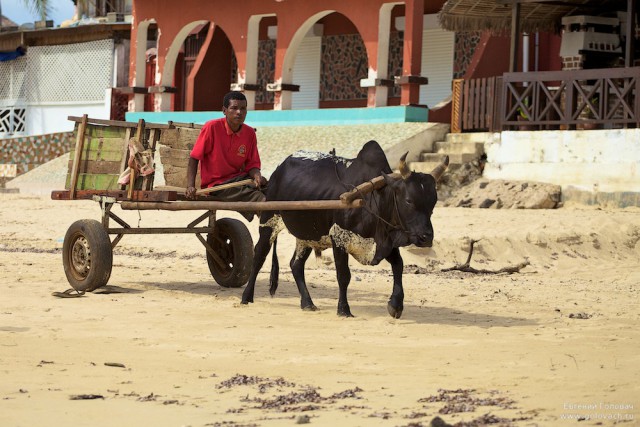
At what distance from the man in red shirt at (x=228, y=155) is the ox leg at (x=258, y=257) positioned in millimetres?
314

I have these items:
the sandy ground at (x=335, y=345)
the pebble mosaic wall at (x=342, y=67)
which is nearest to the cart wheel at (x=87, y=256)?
the sandy ground at (x=335, y=345)

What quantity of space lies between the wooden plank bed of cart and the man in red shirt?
0.65ft

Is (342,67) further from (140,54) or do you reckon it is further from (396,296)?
(396,296)

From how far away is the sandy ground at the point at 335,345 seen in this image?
5684 mm

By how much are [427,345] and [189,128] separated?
413 centimetres

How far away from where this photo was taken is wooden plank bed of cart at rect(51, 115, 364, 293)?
1037 centimetres

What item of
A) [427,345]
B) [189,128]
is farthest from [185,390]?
[189,128]

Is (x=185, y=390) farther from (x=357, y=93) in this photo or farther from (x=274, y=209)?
(x=357, y=93)

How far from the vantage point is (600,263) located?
13859 mm

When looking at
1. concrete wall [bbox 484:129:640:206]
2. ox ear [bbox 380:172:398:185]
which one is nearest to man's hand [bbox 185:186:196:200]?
ox ear [bbox 380:172:398:185]

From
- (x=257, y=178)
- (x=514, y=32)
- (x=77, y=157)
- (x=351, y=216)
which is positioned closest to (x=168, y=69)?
(x=514, y=32)

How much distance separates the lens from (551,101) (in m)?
18.0

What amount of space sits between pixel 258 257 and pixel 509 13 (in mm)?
10726

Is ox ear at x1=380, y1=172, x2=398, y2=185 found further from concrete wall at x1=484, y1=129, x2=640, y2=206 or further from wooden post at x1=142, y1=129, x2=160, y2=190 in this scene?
concrete wall at x1=484, y1=129, x2=640, y2=206
